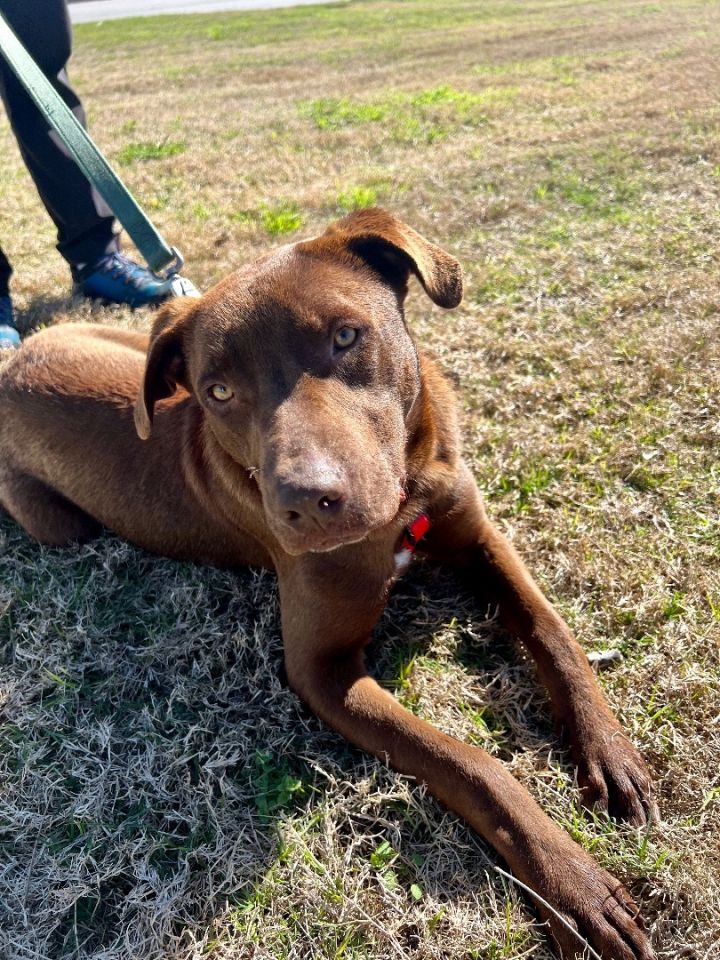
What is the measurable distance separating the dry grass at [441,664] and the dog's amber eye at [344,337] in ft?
3.63

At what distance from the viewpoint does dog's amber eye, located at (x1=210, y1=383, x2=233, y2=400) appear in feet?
7.99

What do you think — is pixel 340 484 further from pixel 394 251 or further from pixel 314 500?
pixel 394 251

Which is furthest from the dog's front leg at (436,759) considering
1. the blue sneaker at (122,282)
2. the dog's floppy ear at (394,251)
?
the blue sneaker at (122,282)

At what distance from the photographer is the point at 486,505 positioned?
11.1ft

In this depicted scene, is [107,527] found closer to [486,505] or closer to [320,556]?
[320,556]

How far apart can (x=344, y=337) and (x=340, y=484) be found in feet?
1.80

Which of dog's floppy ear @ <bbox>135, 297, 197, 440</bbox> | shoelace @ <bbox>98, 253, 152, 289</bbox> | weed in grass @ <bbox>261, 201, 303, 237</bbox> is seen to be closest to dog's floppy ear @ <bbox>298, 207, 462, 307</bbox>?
dog's floppy ear @ <bbox>135, 297, 197, 440</bbox>

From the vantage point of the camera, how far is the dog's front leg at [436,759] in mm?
1924

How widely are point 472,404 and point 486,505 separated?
80 cm

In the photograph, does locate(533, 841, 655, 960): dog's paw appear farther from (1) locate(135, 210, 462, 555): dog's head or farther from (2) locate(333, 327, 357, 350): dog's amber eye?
(2) locate(333, 327, 357, 350): dog's amber eye

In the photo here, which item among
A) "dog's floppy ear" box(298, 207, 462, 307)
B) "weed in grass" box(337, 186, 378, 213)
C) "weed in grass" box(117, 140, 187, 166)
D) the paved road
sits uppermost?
"dog's floppy ear" box(298, 207, 462, 307)

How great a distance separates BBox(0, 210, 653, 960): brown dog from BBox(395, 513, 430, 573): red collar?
12 millimetres

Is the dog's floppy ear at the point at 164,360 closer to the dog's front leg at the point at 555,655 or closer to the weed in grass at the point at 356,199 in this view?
the dog's front leg at the point at 555,655

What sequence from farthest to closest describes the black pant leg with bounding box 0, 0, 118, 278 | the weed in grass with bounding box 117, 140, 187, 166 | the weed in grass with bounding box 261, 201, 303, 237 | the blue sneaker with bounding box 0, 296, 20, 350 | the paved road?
the paved road
the weed in grass with bounding box 117, 140, 187, 166
the weed in grass with bounding box 261, 201, 303, 237
the blue sneaker with bounding box 0, 296, 20, 350
the black pant leg with bounding box 0, 0, 118, 278
